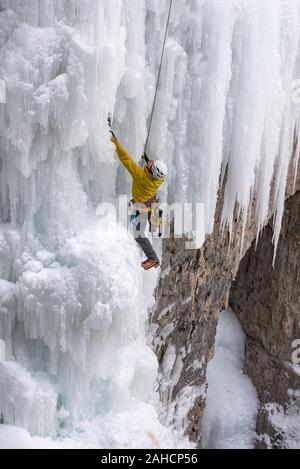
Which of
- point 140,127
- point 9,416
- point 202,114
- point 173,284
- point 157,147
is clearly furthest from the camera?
point 173,284

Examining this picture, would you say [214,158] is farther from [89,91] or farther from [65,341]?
[65,341]

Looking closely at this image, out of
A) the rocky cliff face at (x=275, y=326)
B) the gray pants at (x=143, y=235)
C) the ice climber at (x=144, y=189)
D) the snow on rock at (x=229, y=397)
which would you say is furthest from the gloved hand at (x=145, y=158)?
the snow on rock at (x=229, y=397)

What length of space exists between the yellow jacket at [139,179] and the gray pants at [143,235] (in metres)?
0.13

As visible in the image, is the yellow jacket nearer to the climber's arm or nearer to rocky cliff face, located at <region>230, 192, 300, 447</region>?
the climber's arm

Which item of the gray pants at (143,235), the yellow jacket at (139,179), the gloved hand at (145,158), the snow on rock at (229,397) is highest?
the gloved hand at (145,158)

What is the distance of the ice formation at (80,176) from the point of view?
3.02m

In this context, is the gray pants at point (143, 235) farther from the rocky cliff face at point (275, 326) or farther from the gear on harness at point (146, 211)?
the rocky cliff face at point (275, 326)

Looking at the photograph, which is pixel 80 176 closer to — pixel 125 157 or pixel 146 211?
pixel 125 157

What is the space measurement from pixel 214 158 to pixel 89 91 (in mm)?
1410

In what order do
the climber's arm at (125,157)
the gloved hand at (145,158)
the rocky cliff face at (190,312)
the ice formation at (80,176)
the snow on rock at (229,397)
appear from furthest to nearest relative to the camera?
the snow on rock at (229,397) < the rocky cliff face at (190,312) < the gloved hand at (145,158) < the climber's arm at (125,157) < the ice formation at (80,176)

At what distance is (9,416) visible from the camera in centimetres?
318

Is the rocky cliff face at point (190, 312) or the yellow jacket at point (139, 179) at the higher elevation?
the yellow jacket at point (139, 179)

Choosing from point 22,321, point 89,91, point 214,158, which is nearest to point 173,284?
point 214,158

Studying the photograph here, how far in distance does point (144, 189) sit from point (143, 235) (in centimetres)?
35
